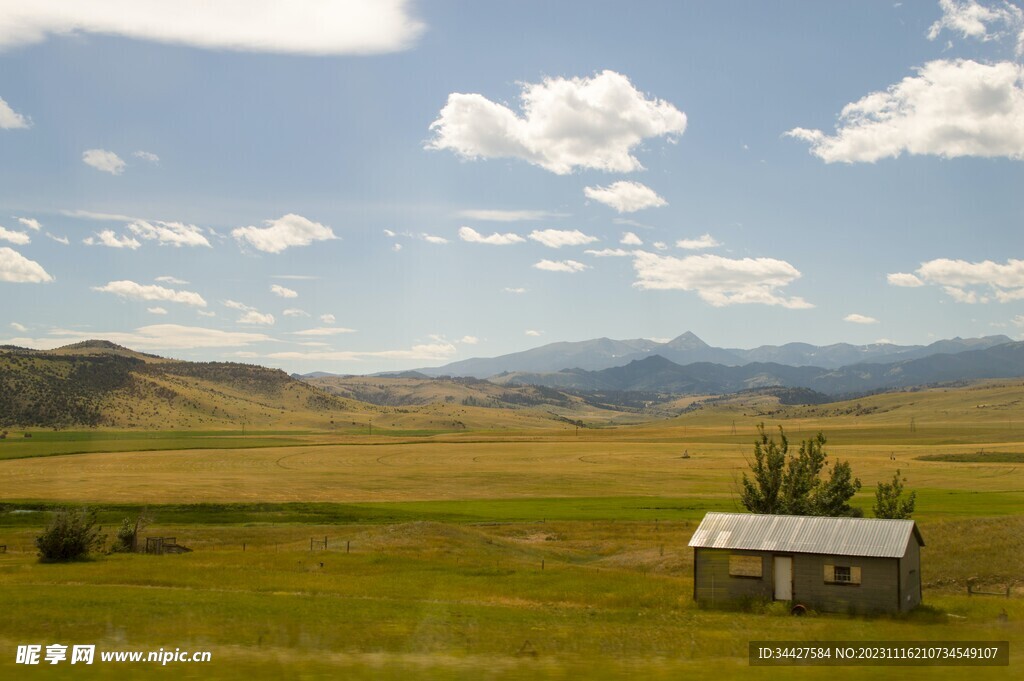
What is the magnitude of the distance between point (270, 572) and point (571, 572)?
62.4 ft

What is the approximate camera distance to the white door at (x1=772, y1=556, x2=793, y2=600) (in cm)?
3912

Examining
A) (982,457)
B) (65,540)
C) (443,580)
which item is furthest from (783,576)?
(982,457)

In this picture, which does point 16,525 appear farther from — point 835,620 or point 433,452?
point 433,452

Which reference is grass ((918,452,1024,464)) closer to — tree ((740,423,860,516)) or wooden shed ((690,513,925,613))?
tree ((740,423,860,516))

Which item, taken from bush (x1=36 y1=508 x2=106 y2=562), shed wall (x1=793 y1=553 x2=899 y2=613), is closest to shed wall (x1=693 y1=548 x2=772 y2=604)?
shed wall (x1=793 y1=553 x2=899 y2=613)

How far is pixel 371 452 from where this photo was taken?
186750mm

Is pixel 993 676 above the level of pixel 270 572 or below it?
above

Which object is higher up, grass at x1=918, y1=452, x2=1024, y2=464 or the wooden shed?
the wooden shed

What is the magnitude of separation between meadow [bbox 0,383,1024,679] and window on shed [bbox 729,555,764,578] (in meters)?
2.09

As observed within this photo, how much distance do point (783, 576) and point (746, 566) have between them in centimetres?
203

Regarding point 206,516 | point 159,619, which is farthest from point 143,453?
point 159,619

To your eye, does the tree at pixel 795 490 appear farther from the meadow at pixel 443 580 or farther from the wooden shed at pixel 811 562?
the wooden shed at pixel 811 562

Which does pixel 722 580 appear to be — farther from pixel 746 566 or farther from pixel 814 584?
pixel 814 584

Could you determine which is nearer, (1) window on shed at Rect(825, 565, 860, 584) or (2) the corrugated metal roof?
(1) window on shed at Rect(825, 565, 860, 584)
